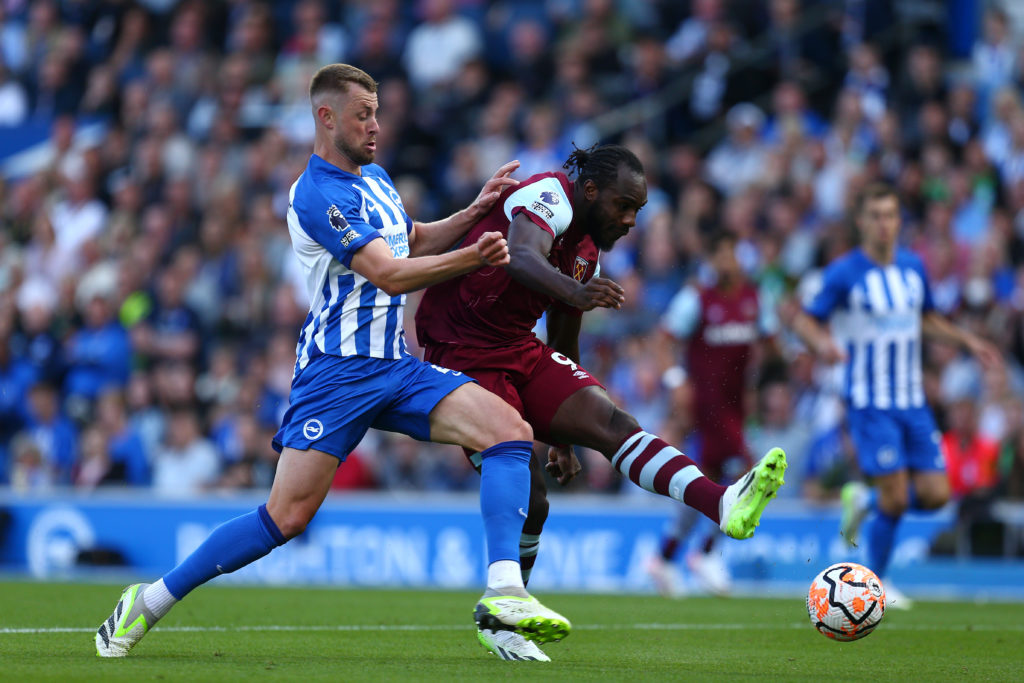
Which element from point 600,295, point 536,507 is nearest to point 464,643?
point 536,507

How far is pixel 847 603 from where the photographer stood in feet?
21.4

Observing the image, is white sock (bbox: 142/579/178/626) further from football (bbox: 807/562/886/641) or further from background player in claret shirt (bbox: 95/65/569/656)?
football (bbox: 807/562/886/641)

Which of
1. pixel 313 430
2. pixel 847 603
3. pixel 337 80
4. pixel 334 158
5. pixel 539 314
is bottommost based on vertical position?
pixel 847 603

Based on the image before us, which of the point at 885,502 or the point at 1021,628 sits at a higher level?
the point at 885,502

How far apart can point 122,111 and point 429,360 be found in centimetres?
1339

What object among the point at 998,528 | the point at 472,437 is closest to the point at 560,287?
the point at 472,437

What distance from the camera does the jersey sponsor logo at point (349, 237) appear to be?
575 cm

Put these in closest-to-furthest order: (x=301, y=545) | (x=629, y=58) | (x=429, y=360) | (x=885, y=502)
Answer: (x=429, y=360)
(x=885, y=502)
(x=301, y=545)
(x=629, y=58)

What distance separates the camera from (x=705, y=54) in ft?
51.9

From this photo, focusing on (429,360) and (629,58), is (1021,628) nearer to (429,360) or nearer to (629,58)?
(429,360)

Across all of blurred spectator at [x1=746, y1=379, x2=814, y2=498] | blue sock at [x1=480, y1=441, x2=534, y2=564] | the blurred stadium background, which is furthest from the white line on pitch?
blurred spectator at [x1=746, y1=379, x2=814, y2=498]

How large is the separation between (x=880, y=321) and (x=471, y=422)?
4.75m

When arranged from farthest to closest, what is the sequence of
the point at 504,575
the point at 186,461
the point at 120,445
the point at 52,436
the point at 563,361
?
the point at 52,436 → the point at 120,445 → the point at 186,461 → the point at 563,361 → the point at 504,575

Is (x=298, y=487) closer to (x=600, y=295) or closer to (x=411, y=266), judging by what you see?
(x=411, y=266)
